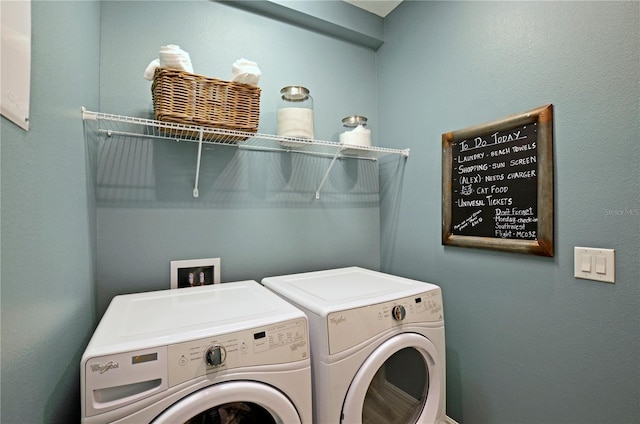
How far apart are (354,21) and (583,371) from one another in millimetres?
2239

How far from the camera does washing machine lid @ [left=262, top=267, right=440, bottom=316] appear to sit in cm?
119

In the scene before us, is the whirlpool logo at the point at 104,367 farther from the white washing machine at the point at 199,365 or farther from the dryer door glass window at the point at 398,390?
the dryer door glass window at the point at 398,390

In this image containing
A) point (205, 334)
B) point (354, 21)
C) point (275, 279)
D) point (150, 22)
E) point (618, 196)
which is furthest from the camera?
point (354, 21)

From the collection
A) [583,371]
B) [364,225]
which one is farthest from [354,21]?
[583,371]

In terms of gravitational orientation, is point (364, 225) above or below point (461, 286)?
above

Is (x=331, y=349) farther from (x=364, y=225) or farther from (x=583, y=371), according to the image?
(x=364, y=225)

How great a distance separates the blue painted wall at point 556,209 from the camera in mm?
1039

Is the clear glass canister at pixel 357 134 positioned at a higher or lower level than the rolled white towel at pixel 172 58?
→ lower

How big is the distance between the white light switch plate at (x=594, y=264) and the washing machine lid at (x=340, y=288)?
1.78 feet

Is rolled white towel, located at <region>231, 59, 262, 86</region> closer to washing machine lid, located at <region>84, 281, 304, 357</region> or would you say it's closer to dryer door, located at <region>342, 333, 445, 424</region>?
washing machine lid, located at <region>84, 281, 304, 357</region>

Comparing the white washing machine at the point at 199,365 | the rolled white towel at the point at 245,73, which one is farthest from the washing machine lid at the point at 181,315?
the rolled white towel at the point at 245,73

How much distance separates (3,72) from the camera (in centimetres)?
54

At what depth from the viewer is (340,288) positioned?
144 centimetres

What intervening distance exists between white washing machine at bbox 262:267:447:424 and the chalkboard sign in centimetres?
41
